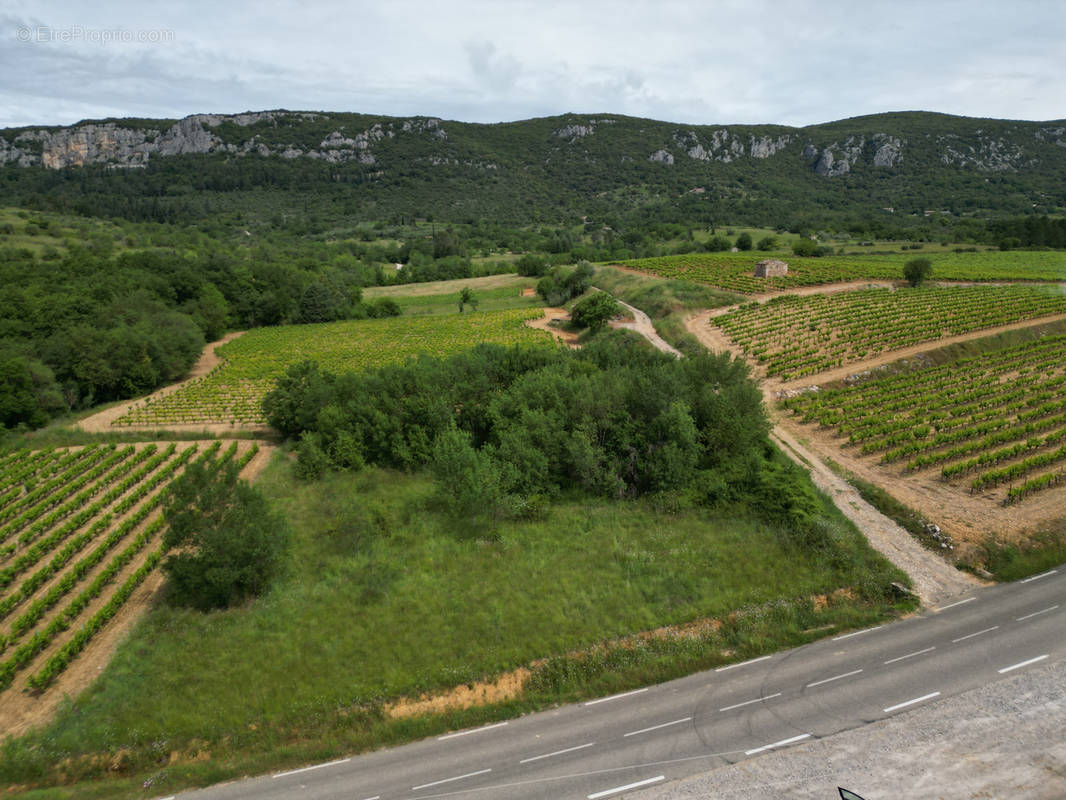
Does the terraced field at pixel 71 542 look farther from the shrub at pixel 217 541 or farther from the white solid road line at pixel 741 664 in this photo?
the white solid road line at pixel 741 664

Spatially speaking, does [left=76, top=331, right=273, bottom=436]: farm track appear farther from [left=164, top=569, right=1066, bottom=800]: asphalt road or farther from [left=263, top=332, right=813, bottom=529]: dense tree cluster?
[left=164, top=569, right=1066, bottom=800]: asphalt road

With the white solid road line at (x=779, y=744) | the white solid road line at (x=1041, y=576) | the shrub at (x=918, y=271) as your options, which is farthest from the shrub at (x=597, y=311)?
the white solid road line at (x=779, y=744)

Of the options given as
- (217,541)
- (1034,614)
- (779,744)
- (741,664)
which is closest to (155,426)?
(217,541)

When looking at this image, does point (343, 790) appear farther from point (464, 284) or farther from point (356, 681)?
point (464, 284)

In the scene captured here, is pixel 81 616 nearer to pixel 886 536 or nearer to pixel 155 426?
pixel 155 426

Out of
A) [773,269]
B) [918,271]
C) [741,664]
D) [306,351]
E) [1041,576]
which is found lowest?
[306,351]

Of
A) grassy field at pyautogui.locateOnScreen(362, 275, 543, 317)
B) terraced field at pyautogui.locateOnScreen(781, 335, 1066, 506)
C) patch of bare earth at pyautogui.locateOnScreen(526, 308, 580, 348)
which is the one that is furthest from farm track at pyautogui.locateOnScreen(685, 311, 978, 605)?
grassy field at pyautogui.locateOnScreen(362, 275, 543, 317)

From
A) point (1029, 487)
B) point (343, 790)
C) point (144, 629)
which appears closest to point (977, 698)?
point (1029, 487)

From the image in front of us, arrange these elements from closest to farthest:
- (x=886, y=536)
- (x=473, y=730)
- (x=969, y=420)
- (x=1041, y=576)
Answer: (x=473, y=730) < (x=1041, y=576) < (x=886, y=536) < (x=969, y=420)
